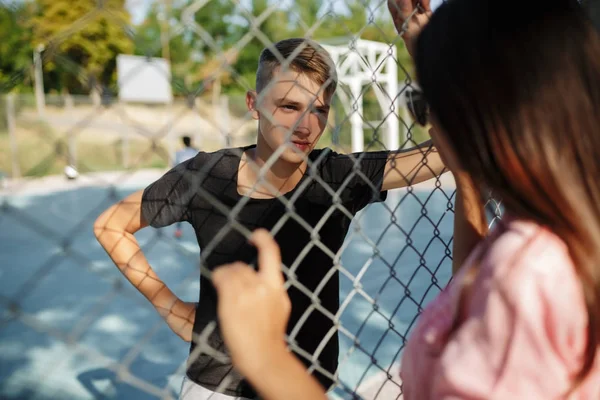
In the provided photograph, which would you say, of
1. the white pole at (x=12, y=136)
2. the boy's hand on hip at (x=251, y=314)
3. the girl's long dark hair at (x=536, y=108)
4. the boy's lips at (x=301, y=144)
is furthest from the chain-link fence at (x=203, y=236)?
the white pole at (x=12, y=136)

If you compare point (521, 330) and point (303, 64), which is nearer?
point (521, 330)

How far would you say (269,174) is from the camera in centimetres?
145

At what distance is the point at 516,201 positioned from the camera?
0.76m

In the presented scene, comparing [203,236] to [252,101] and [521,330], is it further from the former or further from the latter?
[521,330]

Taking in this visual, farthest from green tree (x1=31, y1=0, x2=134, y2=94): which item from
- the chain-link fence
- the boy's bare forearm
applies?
the boy's bare forearm

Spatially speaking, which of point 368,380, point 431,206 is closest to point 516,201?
point 368,380

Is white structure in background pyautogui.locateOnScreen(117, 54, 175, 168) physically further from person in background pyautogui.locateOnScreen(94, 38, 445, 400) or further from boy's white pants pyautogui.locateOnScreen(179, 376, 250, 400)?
boy's white pants pyautogui.locateOnScreen(179, 376, 250, 400)

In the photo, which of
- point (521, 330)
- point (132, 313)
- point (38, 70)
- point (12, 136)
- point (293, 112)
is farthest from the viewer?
point (12, 136)

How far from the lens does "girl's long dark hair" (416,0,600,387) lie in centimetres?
72

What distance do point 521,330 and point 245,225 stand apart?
0.86 metres

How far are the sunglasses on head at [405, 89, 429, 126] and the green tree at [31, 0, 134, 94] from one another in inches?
23.9

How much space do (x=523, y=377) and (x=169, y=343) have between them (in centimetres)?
328

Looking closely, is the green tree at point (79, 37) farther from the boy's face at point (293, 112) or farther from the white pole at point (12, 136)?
the white pole at point (12, 136)

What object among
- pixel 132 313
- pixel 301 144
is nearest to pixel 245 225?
pixel 301 144
